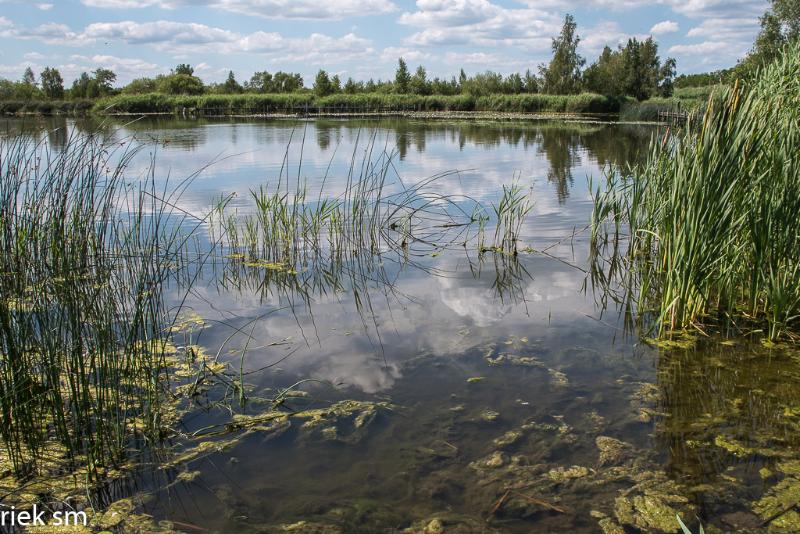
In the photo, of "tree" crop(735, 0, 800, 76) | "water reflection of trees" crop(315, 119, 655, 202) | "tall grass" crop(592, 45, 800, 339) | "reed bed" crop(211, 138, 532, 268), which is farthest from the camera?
"tree" crop(735, 0, 800, 76)

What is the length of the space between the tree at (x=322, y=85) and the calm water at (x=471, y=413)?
55.3m

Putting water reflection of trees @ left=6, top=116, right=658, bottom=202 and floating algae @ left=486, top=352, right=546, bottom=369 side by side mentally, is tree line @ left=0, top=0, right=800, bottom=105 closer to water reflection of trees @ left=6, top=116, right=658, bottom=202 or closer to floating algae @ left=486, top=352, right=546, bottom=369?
water reflection of trees @ left=6, top=116, right=658, bottom=202

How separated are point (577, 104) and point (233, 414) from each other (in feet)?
148

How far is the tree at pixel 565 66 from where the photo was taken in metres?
56.2

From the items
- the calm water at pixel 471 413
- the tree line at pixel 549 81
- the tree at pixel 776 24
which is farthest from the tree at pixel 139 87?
the calm water at pixel 471 413

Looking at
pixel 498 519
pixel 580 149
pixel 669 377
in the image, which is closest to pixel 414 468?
pixel 498 519

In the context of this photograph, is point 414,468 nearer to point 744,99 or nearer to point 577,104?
point 744,99

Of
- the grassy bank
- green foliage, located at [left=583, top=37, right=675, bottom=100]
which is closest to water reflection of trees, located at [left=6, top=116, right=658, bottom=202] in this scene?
the grassy bank

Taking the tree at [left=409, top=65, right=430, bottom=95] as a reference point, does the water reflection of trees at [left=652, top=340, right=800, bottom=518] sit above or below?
below

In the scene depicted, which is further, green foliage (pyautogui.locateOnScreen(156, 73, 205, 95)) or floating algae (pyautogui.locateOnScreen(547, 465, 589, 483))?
green foliage (pyautogui.locateOnScreen(156, 73, 205, 95))

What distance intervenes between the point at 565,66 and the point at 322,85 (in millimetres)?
22115

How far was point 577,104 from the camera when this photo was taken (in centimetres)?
4531

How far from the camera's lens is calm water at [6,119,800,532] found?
307 centimetres

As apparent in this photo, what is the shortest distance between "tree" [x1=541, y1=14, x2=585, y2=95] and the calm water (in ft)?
173
